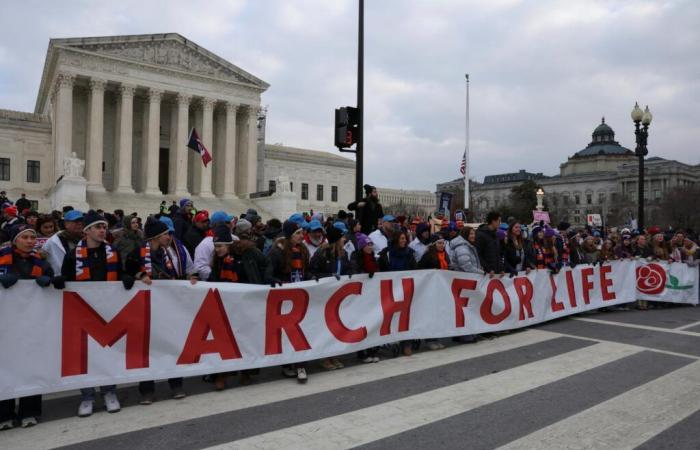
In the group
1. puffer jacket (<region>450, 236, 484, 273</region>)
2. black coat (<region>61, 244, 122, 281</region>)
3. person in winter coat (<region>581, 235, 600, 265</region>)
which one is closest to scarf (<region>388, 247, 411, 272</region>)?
puffer jacket (<region>450, 236, 484, 273</region>)

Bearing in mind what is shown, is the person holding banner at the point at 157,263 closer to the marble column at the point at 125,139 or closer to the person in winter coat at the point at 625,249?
the person in winter coat at the point at 625,249

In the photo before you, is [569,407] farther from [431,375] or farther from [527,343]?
[527,343]

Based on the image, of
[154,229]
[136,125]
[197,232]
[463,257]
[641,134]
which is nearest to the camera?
[154,229]

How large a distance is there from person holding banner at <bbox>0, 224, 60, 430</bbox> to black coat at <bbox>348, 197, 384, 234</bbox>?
5.71 meters

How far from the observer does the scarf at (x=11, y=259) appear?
4.88 meters

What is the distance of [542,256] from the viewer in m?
10.3

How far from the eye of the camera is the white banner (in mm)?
4941

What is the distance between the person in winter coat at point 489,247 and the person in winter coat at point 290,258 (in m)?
3.41

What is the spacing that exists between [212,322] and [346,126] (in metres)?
5.70

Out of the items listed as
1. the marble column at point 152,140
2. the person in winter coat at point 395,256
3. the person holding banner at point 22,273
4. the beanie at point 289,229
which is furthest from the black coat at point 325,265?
the marble column at point 152,140

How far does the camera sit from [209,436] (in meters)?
4.41

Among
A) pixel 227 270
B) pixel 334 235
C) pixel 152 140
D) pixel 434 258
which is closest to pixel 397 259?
pixel 434 258

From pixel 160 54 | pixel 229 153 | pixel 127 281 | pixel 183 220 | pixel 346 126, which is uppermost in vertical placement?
pixel 160 54

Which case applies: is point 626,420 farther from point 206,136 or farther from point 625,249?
point 206,136
